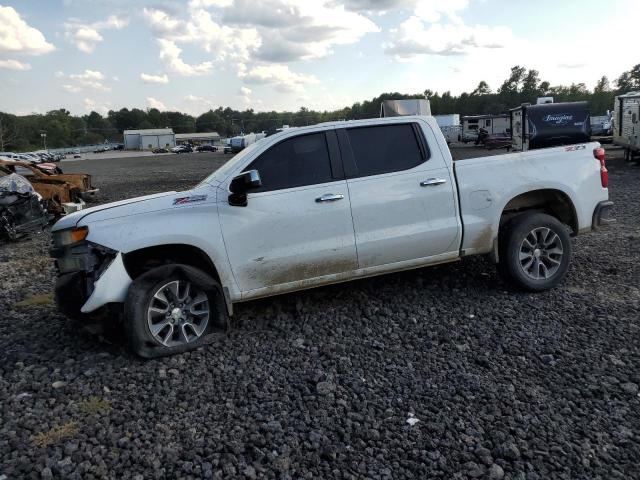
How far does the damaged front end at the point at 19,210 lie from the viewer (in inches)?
418

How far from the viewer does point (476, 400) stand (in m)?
3.55

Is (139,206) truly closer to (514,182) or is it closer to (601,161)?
(514,182)

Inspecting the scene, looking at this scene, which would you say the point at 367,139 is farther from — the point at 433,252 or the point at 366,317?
the point at 366,317

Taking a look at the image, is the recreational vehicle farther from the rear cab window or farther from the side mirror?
the side mirror

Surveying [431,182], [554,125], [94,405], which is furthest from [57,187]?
[554,125]

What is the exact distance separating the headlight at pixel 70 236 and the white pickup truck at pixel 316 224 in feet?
0.07

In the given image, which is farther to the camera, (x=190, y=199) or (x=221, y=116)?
(x=221, y=116)

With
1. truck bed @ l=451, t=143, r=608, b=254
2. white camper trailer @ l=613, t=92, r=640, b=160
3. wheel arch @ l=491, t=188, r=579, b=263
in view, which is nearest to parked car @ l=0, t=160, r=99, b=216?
truck bed @ l=451, t=143, r=608, b=254

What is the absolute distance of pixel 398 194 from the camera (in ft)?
16.5

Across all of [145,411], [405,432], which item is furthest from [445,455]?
[145,411]

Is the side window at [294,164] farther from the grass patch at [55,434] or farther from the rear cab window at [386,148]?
the grass patch at [55,434]

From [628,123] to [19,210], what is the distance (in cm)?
1944

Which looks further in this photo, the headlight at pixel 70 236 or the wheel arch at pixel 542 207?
the wheel arch at pixel 542 207

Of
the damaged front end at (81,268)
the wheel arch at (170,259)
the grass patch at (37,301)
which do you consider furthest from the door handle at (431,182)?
the grass patch at (37,301)
